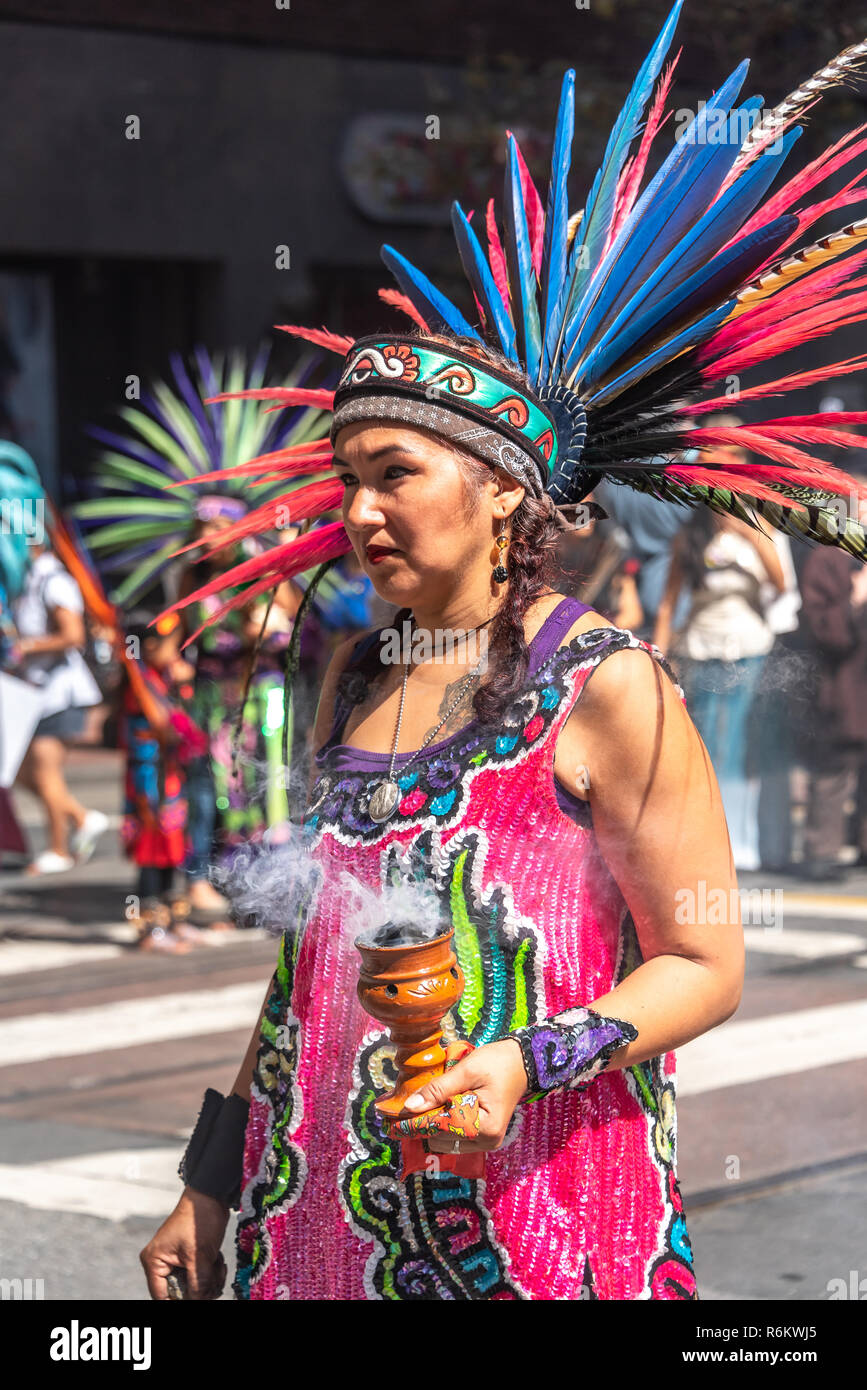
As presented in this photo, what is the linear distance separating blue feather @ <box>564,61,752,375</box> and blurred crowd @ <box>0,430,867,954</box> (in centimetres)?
530

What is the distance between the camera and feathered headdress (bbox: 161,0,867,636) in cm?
223

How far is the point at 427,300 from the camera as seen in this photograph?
8.26 ft

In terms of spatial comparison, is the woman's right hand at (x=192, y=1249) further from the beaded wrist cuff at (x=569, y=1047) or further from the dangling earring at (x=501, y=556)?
the dangling earring at (x=501, y=556)

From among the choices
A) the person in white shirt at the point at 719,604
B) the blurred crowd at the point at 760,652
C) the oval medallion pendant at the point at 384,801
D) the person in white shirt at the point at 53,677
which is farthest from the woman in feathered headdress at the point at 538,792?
the person in white shirt at the point at 53,677

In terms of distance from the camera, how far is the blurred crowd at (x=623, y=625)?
862cm

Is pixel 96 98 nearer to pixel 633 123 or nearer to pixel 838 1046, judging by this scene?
pixel 838 1046

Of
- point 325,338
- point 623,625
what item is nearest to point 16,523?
point 623,625

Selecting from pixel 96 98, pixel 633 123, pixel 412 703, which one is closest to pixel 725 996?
pixel 412 703

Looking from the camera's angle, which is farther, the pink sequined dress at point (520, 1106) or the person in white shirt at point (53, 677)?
the person in white shirt at point (53, 677)

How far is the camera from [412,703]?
2.34 meters

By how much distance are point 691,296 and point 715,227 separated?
87mm

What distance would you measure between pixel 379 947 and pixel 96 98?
1440cm

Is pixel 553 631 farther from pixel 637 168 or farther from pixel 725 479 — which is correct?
pixel 637 168

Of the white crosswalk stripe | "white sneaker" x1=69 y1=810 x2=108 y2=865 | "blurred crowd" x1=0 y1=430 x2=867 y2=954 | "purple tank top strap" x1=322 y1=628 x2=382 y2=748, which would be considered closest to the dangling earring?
"purple tank top strap" x1=322 y1=628 x2=382 y2=748
